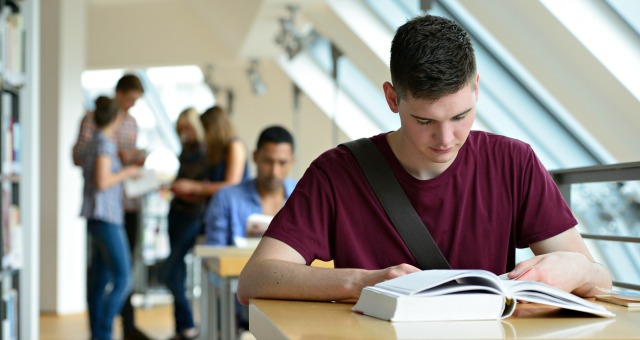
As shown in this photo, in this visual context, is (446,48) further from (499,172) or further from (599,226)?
(599,226)

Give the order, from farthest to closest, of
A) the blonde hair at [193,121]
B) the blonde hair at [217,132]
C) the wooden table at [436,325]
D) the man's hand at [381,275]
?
the blonde hair at [193,121]
the blonde hair at [217,132]
the man's hand at [381,275]
the wooden table at [436,325]

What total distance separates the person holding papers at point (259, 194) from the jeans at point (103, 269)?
1021 mm

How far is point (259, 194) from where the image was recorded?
3.83m

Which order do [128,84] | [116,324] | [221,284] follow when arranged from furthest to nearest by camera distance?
1. [116,324]
2. [128,84]
3. [221,284]

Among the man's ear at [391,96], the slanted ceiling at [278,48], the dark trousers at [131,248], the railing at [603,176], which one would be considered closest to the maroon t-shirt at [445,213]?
the man's ear at [391,96]

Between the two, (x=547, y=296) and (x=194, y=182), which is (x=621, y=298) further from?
(x=194, y=182)

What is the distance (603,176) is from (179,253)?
2.89 meters

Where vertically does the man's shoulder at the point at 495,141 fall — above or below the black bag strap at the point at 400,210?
above

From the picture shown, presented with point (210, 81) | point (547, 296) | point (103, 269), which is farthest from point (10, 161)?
point (210, 81)

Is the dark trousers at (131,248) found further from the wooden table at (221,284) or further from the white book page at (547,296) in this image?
the white book page at (547,296)

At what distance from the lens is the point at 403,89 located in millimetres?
1623

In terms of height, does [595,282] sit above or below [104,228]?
above

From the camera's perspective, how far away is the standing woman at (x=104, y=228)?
469 centimetres

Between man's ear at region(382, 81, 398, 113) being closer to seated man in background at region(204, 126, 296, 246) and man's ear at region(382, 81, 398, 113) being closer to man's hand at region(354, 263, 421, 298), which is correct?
man's hand at region(354, 263, 421, 298)
